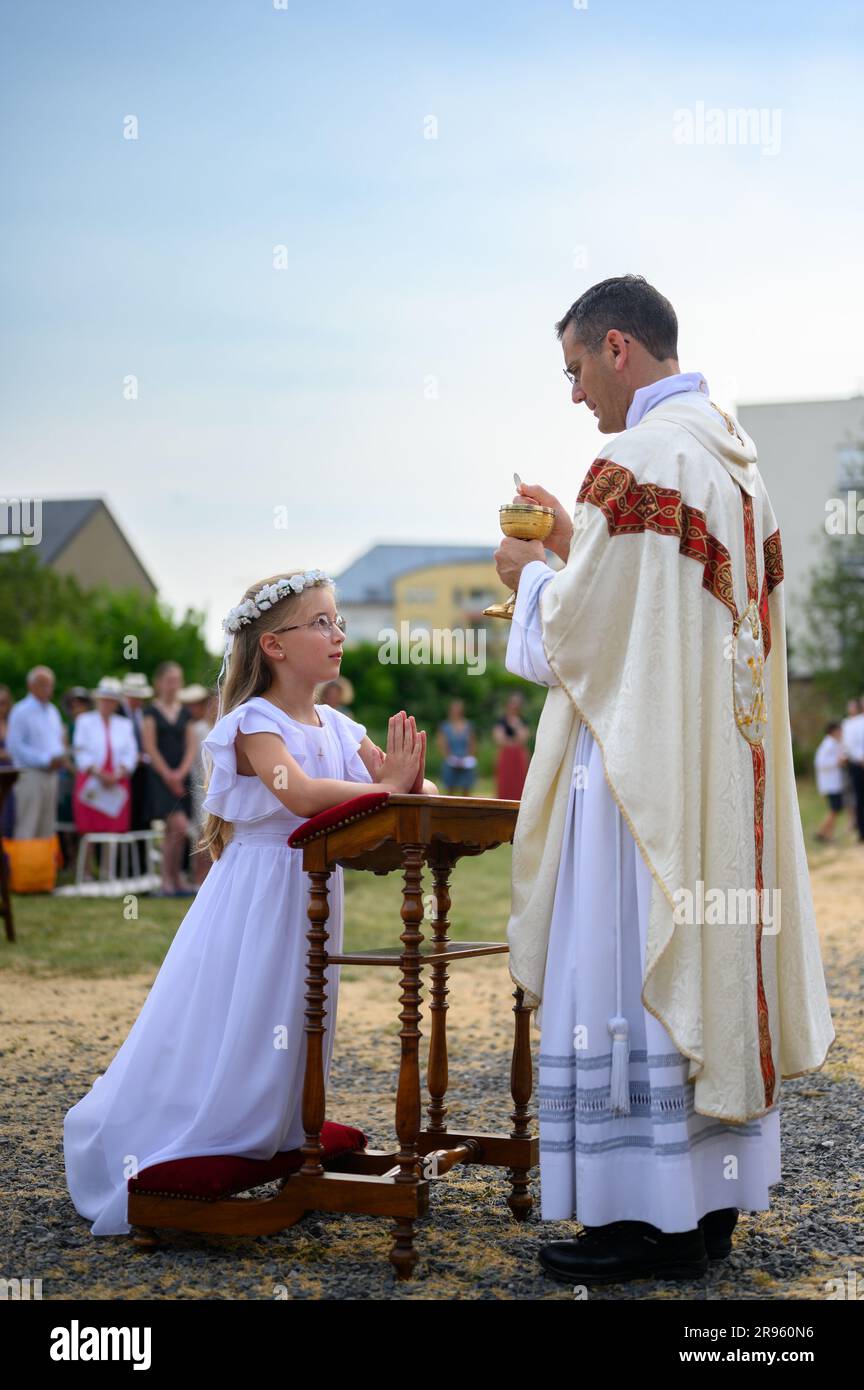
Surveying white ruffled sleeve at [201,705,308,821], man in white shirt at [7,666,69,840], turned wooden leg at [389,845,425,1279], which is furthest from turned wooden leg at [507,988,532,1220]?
man in white shirt at [7,666,69,840]

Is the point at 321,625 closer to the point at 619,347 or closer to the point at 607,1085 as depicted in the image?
the point at 619,347

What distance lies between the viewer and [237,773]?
4199 millimetres

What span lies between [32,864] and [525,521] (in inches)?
428

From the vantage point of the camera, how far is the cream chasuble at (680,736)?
3623 millimetres

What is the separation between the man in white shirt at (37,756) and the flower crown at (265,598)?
935 centimetres

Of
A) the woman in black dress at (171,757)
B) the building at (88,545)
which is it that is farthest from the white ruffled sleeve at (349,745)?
the building at (88,545)

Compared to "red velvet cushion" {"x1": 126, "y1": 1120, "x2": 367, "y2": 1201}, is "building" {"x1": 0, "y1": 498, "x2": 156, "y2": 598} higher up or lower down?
higher up

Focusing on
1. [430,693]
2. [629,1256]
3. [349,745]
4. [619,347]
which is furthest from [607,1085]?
[430,693]

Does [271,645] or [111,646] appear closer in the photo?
[271,645]

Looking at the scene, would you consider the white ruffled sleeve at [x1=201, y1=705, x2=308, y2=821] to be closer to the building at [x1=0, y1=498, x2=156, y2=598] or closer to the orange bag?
the orange bag

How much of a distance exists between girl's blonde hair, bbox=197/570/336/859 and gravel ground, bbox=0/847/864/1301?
3.78 ft

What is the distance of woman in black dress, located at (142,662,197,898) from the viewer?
13492mm
